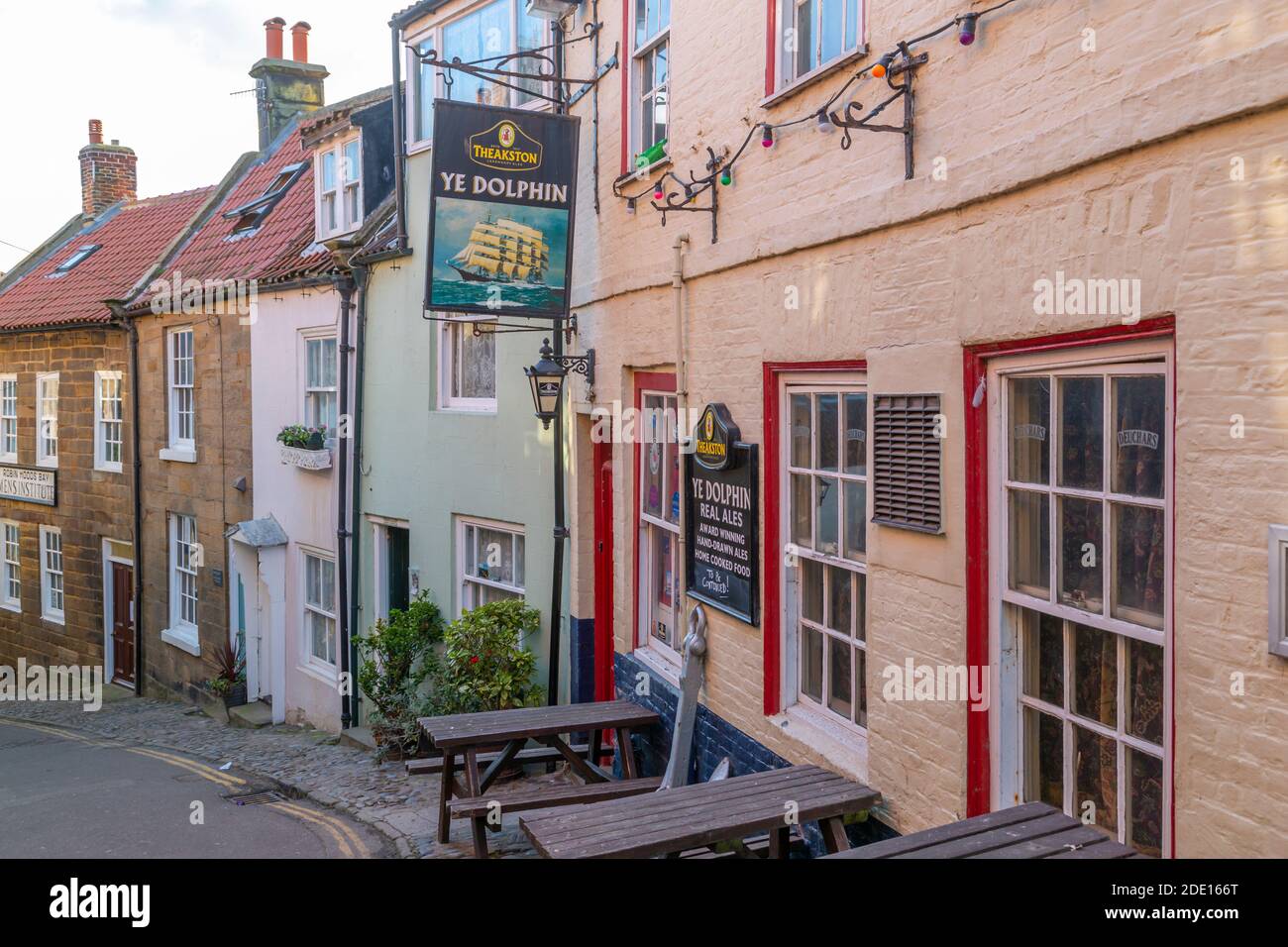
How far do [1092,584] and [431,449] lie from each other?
8.54 metres

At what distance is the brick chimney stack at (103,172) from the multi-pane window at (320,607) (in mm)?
13978

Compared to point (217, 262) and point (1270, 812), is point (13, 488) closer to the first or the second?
point (217, 262)

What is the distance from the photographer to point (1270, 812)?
10.9 feet

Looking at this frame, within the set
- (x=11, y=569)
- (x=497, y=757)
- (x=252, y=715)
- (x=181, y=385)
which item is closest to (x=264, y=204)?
(x=181, y=385)

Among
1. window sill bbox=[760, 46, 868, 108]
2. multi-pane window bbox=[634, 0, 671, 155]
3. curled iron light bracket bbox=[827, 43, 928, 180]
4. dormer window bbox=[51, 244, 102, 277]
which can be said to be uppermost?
dormer window bbox=[51, 244, 102, 277]

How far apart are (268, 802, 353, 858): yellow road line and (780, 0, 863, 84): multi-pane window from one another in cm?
594

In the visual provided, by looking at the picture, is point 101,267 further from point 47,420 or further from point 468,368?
point 468,368

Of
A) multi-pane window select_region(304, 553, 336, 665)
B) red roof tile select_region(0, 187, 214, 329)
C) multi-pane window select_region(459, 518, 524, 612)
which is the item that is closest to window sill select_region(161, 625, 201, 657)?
multi-pane window select_region(304, 553, 336, 665)

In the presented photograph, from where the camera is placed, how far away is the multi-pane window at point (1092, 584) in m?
3.94

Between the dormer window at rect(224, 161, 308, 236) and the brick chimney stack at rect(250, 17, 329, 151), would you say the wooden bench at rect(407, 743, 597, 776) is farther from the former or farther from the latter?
the brick chimney stack at rect(250, 17, 329, 151)

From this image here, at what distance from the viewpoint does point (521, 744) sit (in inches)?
322

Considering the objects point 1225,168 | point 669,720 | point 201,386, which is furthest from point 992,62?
point 201,386

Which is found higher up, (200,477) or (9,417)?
(9,417)

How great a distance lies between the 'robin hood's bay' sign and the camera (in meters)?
20.7
